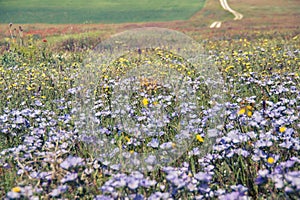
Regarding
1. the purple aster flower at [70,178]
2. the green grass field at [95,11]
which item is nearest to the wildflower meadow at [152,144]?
the purple aster flower at [70,178]

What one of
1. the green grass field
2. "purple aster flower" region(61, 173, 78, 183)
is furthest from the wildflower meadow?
the green grass field

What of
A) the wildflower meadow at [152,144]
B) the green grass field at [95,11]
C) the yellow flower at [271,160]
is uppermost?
the green grass field at [95,11]

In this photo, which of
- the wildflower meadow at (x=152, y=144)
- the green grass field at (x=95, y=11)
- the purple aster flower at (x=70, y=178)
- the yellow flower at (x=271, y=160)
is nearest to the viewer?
the purple aster flower at (x=70, y=178)

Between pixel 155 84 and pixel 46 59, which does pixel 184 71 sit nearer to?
pixel 155 84

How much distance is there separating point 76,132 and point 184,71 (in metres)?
3.48

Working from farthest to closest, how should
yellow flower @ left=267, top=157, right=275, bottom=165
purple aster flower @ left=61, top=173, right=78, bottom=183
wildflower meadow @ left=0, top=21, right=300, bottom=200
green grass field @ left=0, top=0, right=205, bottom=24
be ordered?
green grass field @ left=0, top=0, right=205, bottom=24 → yellow flower @ left=267, top=157, right=275, bottom=165 → wildflower meadow @ left=0, top=21, right=300, bottom=200 → purple aster flower @ left=61, top=173, right=78, bottom=183

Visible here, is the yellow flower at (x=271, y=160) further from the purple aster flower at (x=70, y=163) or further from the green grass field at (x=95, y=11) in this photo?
the green grass field at (x=95, y=11)

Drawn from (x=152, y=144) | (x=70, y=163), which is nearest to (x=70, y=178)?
(x=70, y=163)

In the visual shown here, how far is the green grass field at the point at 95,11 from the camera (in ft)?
101

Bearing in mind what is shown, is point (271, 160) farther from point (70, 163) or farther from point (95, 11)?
point (95, 11)

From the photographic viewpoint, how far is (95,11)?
3331 centimetres

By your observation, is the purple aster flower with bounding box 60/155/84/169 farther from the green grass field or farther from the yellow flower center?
the green grass field

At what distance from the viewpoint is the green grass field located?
101ft

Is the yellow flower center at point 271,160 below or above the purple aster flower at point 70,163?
below
